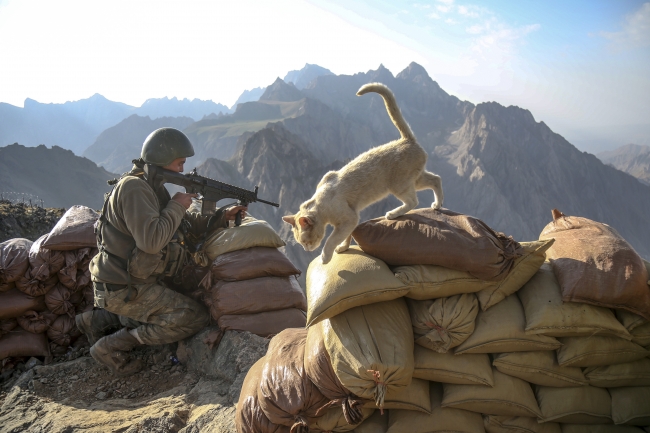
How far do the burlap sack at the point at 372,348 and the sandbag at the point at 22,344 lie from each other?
3.70 meters

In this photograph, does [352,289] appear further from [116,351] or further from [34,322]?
[34,322]

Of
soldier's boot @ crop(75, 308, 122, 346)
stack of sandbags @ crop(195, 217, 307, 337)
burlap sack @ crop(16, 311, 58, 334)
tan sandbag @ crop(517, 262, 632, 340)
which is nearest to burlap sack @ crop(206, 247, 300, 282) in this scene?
stack of sandbags @ crop(195, 217, 307, 337)

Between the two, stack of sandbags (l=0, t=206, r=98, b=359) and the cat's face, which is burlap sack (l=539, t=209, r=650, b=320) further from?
stack of sandbags (l=0, t=206, r=98, b=359)

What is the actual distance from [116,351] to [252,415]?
6.60 ft

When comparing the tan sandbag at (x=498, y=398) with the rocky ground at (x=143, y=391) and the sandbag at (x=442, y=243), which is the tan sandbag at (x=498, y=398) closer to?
the sandbag at (x=442, y=243)

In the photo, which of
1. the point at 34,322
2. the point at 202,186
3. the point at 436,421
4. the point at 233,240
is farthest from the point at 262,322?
the point at 34,322

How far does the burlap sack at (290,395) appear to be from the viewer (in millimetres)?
2318

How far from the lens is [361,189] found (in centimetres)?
288

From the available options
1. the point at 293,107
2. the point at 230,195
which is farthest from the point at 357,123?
the point at 230,195

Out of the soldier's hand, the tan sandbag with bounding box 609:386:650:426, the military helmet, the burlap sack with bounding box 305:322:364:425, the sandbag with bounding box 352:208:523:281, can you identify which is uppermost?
the military helmet

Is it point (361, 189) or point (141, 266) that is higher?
point (361, 189)

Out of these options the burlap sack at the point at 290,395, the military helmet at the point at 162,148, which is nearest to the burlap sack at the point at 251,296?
the burlap sack at the point at 290,395

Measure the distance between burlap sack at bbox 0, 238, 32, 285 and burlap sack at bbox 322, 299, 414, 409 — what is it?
147 inches

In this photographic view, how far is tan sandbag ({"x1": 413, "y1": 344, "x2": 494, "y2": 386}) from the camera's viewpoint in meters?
2.33
